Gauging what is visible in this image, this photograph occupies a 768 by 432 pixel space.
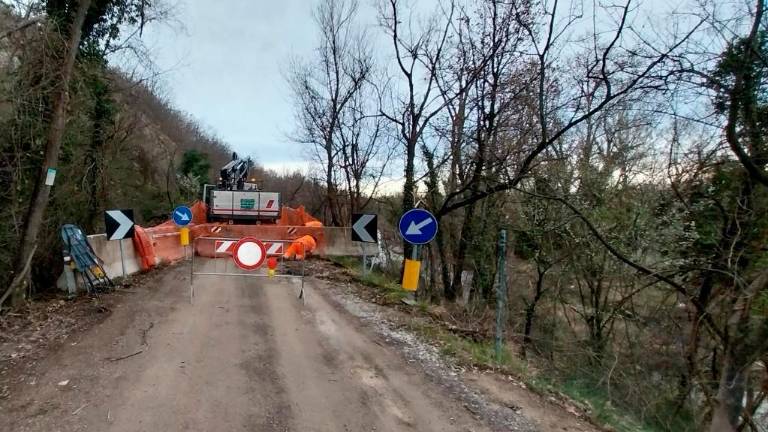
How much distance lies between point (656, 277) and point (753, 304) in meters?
3.06

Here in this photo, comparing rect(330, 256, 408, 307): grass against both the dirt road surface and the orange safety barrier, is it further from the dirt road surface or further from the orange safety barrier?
the dirt road surface

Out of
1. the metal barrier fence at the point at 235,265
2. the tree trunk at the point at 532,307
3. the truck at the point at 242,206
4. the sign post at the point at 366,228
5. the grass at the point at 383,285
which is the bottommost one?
the tree trunk at the point at 532,307

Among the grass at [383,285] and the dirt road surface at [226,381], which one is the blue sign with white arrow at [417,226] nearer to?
the dirt road surface at [226,381]

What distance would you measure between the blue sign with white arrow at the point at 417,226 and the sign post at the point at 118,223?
6.01 m

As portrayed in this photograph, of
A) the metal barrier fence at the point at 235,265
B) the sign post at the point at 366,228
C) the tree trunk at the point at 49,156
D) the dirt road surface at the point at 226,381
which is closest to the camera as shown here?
the dirt road surface at the point at 226,381

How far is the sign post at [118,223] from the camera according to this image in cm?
950

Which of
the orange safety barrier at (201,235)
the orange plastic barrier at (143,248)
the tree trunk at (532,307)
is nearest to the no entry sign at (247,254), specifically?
the orange safety barrier at (201,235)

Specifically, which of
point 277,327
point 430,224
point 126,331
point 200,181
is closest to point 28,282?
point 126,331

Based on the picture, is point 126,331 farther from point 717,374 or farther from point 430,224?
point 717,374

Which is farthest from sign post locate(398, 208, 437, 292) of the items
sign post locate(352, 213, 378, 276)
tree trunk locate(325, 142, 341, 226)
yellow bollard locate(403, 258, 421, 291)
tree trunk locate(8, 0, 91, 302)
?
tree trunk locate(325, 142, 341, 226)

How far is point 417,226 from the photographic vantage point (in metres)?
7.62

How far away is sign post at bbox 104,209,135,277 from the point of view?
950cm

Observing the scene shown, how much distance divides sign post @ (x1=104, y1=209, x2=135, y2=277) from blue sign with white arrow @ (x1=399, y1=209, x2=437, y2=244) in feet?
19.7

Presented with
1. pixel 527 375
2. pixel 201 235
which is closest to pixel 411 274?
pixel 527 375
